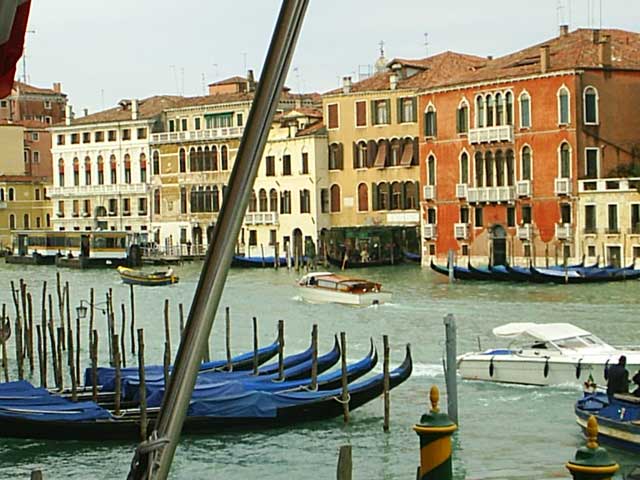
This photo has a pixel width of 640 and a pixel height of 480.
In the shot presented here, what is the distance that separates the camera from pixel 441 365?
28.7ft

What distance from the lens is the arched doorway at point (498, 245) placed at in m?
18.4

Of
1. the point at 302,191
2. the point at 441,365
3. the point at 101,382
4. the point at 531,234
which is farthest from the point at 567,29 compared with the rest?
the point at 101,382

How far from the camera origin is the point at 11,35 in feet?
3.45

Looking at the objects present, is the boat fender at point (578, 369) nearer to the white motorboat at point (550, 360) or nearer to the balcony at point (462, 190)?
the white motorboat at point (550, 360)

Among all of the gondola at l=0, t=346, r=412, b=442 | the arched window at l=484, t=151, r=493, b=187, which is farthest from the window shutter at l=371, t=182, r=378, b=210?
the gondola at l=0, t=346, r=412, b=442

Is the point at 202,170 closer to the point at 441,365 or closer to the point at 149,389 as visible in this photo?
the point at 441,365

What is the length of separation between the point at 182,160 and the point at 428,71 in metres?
5.29

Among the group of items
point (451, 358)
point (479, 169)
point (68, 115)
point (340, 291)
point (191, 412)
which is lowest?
point (191, 412)

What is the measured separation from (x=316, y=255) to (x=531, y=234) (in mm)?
4668

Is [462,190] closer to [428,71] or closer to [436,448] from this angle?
[428,71]

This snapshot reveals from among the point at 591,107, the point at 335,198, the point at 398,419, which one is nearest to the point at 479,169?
the point at 591,107

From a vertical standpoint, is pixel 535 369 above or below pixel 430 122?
below

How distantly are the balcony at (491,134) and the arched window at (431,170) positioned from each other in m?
0.92

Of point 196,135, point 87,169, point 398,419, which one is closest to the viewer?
point 398,419
